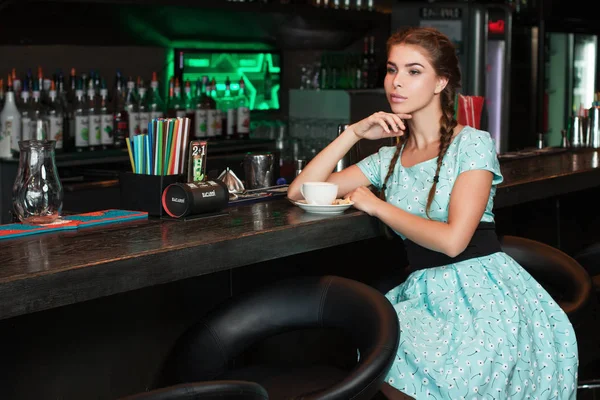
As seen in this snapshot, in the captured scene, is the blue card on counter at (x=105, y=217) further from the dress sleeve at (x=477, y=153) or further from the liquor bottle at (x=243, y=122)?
the liquor bottle at (x=243, y=122)

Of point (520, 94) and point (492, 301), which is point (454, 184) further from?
point (520, 94)

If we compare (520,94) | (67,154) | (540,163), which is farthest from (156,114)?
(520,94)

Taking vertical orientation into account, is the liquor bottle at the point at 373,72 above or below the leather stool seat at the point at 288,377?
above

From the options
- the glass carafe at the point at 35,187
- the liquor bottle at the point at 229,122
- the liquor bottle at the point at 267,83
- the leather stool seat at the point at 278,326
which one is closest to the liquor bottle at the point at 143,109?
the liquor bottle at the point at 229,122

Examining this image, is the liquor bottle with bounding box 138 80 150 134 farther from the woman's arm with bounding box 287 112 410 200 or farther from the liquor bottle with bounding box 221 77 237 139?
the woman's arm with bounding box 287 112 410 200

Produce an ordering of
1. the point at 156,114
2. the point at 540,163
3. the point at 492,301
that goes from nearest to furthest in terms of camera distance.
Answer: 1. the point at 492,301
2. the point at 540,163
3. the point at 156,114

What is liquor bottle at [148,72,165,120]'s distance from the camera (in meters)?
4.68

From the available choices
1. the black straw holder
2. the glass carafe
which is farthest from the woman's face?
the glass carafe

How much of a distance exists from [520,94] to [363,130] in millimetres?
4805

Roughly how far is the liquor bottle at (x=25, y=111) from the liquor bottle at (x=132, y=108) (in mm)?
512

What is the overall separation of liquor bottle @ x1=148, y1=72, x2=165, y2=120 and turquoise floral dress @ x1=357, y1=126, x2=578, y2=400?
2.43 m

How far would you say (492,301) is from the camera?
220 cm

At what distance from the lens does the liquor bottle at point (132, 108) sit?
453cm

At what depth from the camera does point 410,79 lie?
2.41 metres
